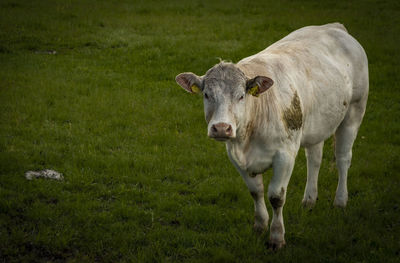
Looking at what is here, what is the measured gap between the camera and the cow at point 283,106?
495 centimetres

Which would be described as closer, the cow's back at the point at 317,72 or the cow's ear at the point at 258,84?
the cow's ear at the point at 258,84

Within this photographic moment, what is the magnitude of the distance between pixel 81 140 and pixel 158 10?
36.4 feet

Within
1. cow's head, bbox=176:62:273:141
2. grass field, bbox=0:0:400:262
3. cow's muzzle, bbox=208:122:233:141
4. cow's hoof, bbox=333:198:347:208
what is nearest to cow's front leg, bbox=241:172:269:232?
grass field, bbox=0:0:400:262

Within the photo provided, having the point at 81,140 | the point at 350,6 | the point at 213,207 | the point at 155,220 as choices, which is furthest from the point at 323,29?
the point at 350,6

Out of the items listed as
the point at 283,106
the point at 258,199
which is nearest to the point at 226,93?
the point at 283,106

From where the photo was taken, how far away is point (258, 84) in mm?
4996

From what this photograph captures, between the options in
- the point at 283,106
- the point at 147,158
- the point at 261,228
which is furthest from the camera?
the point at 147,158

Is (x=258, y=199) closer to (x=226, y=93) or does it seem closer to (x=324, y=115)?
(x=324, y=115)

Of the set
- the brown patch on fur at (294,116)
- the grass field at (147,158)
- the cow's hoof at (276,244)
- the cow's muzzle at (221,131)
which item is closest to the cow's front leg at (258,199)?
the grass field at (147,158)

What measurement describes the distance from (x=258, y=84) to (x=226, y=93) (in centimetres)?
40

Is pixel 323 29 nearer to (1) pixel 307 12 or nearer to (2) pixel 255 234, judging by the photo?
(2) pixel 255 234

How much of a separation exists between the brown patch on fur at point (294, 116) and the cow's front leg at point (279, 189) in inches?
13.5

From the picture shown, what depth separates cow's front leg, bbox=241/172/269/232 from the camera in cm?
577

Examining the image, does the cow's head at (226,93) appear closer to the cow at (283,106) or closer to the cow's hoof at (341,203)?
the cow at (283,106)
